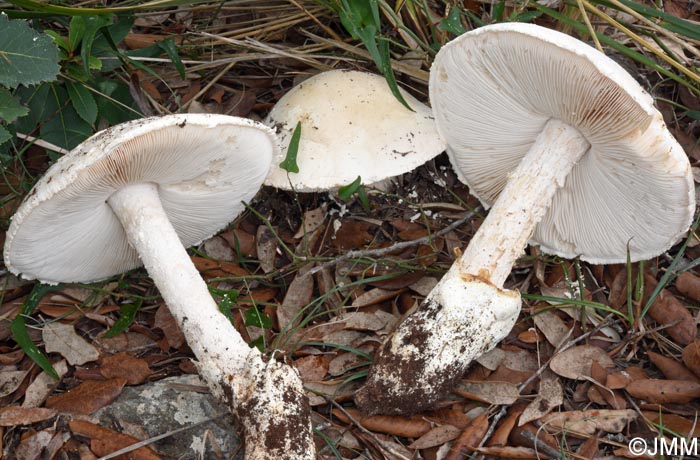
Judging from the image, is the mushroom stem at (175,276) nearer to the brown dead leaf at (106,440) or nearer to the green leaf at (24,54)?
the brown dead leaf at (106,440)

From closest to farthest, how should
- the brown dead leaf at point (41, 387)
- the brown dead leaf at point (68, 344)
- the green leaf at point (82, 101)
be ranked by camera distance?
A: the brown dead leaf at point (41, 387) < the brown dead leaf at point (68, 344) < the green leaf at point (82, 101)

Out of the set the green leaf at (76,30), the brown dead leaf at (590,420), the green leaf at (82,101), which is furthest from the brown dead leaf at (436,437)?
the green leaf at (76,30)

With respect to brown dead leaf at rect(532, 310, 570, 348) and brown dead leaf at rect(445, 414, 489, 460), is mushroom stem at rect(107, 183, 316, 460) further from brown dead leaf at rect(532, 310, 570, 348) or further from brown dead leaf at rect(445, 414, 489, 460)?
brown dead leaf at rect(532, 310, 570, 348)

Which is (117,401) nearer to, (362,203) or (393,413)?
(393,413)

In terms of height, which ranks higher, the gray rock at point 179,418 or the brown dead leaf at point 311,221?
the brown dead leaf at point 311,221

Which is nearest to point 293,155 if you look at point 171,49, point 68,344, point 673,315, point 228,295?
point 228,295

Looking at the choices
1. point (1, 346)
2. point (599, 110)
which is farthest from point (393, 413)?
point (1, 346)

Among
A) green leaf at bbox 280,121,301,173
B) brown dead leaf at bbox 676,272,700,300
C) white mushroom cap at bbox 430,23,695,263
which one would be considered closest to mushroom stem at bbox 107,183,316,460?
green leaf at bbox 280,121,301,173
